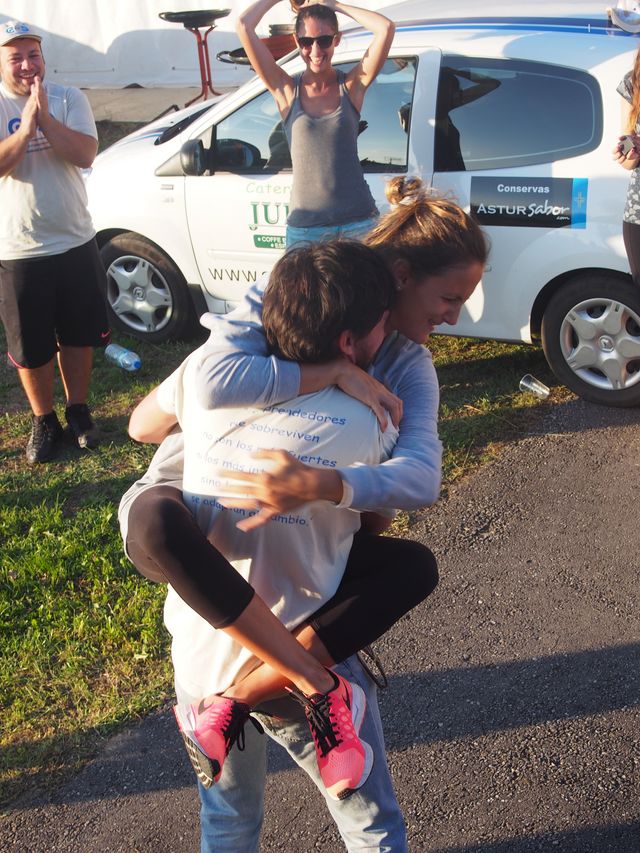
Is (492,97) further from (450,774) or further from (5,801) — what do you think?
(5,801)

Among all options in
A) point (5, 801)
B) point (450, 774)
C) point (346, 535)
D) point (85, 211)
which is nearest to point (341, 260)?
point (346, 535)

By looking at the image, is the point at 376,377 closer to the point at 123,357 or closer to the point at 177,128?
the point at 123,357

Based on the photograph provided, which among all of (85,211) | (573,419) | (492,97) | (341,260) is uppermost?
(341,260)

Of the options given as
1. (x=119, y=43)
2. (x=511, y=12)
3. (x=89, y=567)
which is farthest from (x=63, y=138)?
(x=119, y=43)

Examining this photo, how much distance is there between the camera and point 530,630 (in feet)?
12.8

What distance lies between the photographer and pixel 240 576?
1907 mm

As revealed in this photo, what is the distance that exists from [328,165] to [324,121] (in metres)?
0.24

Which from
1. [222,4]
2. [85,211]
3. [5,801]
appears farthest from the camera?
[222,4]

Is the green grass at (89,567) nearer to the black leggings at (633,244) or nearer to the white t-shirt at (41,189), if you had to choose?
the black leggings at (633,244)

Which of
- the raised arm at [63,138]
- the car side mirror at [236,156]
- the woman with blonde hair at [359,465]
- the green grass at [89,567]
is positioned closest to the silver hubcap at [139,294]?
the green grass at [89,567]

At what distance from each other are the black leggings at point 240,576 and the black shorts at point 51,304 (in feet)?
11.2

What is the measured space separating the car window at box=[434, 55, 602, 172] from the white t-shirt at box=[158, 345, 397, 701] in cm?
369

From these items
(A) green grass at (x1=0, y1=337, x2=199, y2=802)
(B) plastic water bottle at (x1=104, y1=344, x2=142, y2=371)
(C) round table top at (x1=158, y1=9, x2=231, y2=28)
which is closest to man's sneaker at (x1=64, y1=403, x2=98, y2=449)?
(A) green grass at (x1=0, y1=337, x2=199, y2=802)

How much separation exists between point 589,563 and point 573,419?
1.37 m
